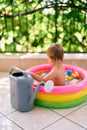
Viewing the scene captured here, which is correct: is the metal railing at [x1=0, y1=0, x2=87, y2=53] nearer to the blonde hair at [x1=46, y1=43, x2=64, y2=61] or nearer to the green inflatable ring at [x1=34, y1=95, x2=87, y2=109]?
the blonde hair at [x1=46, y1=43, x2=64, y2=61]

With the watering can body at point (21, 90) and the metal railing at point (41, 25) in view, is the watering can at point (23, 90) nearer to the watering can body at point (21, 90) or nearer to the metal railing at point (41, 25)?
the watering can body at point (21, 90)

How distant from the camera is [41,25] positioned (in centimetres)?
353

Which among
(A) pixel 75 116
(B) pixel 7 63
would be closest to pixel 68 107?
(A) pixel 75 116

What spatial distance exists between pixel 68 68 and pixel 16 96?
0.91 metres

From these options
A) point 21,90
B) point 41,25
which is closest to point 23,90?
point 21,90

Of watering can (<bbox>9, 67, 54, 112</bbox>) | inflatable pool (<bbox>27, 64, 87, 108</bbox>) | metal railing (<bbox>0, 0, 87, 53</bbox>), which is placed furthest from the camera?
metal railing (<bbox>0, 0, 87, 53</bbox>)

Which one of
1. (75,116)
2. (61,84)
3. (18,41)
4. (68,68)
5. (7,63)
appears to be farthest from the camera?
(18,41)

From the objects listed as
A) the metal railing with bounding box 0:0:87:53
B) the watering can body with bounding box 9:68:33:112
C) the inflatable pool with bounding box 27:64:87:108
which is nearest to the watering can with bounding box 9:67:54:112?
the watering can body with bounding box 9:68:33:112

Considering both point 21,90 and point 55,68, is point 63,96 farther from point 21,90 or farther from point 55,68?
point 21,90

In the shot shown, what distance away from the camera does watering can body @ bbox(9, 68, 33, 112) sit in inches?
84.0

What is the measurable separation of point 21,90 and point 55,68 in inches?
17.8

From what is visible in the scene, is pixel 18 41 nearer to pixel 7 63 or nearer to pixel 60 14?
pixel 7 63

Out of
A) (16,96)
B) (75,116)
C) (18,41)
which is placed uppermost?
(18,41)

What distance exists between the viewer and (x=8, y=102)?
95.7 inches
